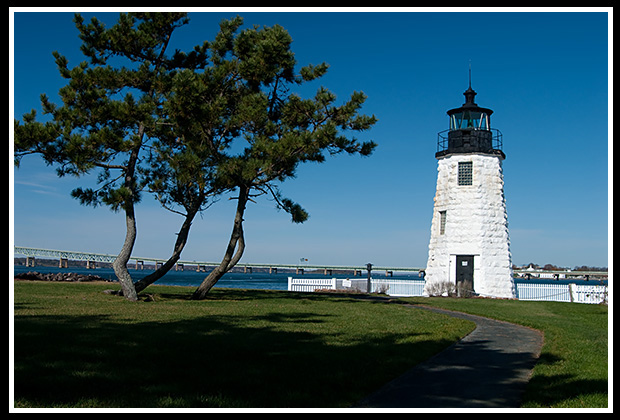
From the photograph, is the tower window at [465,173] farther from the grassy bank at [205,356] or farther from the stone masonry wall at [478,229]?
the grassy bank at [205,356]

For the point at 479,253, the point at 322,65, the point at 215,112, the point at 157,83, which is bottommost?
the point at 479,253

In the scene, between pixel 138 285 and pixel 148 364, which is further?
pixel 138 285

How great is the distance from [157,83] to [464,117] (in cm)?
1674

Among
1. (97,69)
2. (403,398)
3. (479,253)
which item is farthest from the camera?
(479,253)

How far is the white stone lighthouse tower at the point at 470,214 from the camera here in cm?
2555

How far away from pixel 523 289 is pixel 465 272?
4.30m

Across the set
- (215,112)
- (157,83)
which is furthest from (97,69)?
(215,112)

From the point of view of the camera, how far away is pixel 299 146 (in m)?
15.8

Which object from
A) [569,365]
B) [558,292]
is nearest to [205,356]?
[569,365]

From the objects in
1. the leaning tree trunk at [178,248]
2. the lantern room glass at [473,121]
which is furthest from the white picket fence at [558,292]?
the leaning tree trunk at [178,248]

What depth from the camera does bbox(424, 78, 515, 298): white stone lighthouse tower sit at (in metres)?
25.5

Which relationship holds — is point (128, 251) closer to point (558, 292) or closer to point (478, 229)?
point (478, 229)

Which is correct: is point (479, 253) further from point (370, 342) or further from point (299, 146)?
point (370, 342)

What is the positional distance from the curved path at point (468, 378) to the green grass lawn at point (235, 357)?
0.64 feet
